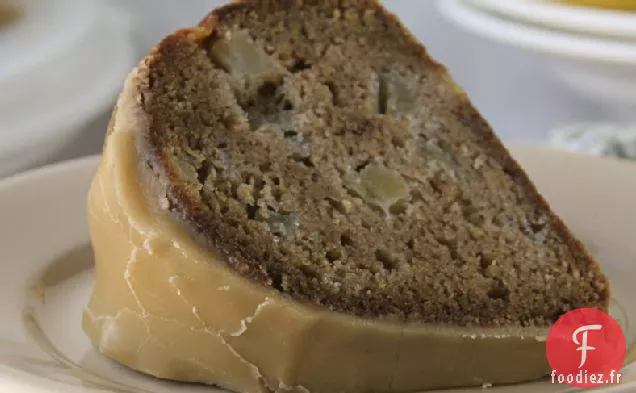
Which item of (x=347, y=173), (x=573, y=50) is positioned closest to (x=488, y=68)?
(x=573, y=50)

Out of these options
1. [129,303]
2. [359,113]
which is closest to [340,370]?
[129,303]

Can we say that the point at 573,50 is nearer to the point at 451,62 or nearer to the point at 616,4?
the point at 616,4

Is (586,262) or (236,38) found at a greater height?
(236,38)

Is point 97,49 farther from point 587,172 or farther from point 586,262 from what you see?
point 586,262

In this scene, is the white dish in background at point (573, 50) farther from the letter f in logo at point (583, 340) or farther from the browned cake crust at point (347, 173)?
the letter f in logo at point (583, 340)

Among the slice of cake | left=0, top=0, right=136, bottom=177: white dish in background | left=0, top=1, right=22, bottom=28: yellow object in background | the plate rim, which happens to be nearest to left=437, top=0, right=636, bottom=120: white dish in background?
the plate rim

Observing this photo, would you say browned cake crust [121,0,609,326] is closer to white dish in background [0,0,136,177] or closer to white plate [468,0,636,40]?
white plate [468,0,636,40]
